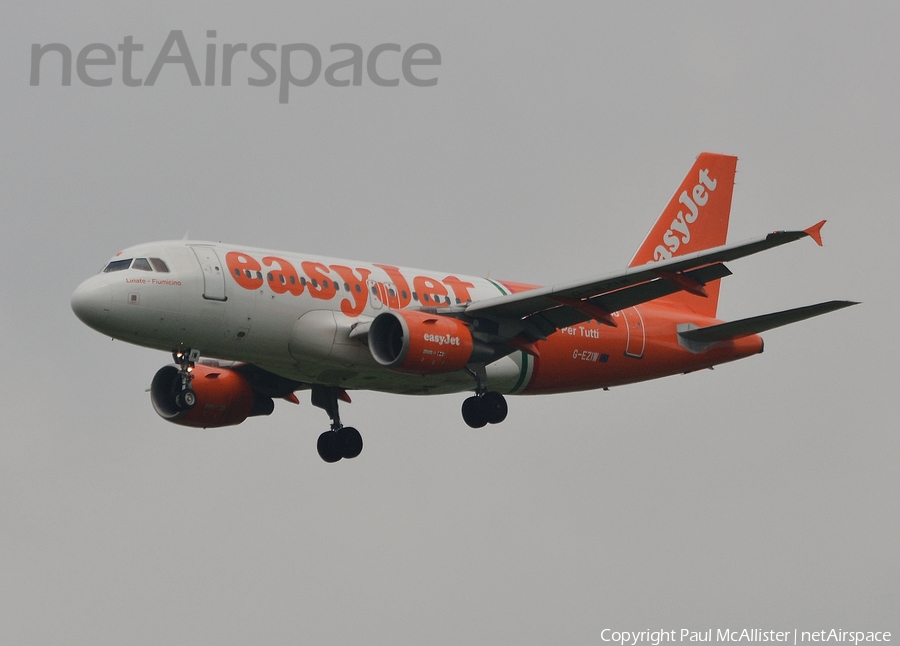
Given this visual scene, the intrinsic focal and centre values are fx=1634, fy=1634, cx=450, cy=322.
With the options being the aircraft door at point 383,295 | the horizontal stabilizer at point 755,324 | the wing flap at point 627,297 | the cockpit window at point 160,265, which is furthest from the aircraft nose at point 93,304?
the horizontal stabilizer at point 755,324

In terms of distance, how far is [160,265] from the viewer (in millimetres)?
41219

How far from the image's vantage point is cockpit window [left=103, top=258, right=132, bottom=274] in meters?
41.2

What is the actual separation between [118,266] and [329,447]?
33.3ft

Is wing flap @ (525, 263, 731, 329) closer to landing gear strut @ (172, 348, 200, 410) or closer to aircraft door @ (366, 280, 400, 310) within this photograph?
aircraft door @ (366, 280, 400, 310)

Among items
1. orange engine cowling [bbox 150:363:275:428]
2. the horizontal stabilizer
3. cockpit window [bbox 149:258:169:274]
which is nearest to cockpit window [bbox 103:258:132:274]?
cockpit window [bbox 149:258:169:274]

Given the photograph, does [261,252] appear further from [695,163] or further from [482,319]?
[695,163]

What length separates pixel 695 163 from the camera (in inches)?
2160

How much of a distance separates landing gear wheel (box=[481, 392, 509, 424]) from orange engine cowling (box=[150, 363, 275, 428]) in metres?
7.24

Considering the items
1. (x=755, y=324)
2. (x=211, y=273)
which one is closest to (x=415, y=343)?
(x=211, y=273)

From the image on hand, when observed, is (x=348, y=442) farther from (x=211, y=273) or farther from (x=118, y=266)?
(x=118, y=266)

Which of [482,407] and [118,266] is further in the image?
[482,407]

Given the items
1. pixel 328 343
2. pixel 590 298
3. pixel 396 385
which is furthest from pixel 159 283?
pixel 590 298

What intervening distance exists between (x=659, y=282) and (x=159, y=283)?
42.5ft

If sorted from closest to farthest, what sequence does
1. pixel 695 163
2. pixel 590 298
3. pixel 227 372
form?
pixel 590 298 → pixel 227 372 → pixel 695 163
